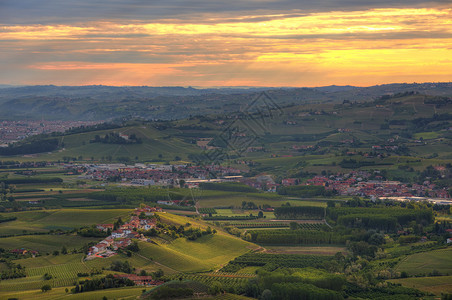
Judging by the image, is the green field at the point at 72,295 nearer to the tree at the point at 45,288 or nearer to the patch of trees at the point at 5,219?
the tree at the point at 45,288

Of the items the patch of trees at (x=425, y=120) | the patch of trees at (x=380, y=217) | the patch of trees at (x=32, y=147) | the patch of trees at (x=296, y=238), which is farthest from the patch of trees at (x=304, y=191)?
the patch of trees at (x=32, y=147)

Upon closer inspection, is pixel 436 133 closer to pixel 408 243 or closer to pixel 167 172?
pixel 167 172

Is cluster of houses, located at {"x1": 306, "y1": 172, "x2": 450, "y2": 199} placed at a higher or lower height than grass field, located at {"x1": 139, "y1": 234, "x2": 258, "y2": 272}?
higher

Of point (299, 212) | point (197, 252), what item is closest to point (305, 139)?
point (299, 212)

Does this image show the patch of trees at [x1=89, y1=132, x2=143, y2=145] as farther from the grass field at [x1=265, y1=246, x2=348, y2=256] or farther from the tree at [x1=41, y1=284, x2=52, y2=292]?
the tree at [x1=41, y1=284, x2=52, y2=292]

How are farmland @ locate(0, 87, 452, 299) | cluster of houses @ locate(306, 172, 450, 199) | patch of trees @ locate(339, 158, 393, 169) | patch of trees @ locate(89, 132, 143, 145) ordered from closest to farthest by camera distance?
farmland @ locate(0, 87, 452, 299) → cluster of houses @ locate(306, 172, 450, 199) → patch of trees @ locate(339, 158, 393, 169) → patch of trees @ locate(89, 132, 143, 145)

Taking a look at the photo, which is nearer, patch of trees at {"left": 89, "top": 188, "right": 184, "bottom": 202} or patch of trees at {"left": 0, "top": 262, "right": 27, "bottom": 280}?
patch of trees at {"left": 0, "top": 262, "right": 27, "bottom": 280}

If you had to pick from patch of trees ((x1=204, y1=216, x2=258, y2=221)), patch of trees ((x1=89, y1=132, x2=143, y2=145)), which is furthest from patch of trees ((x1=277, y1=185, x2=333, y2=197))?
patch of trees ((x1=89, y1=132, x2=143, y2=145))
